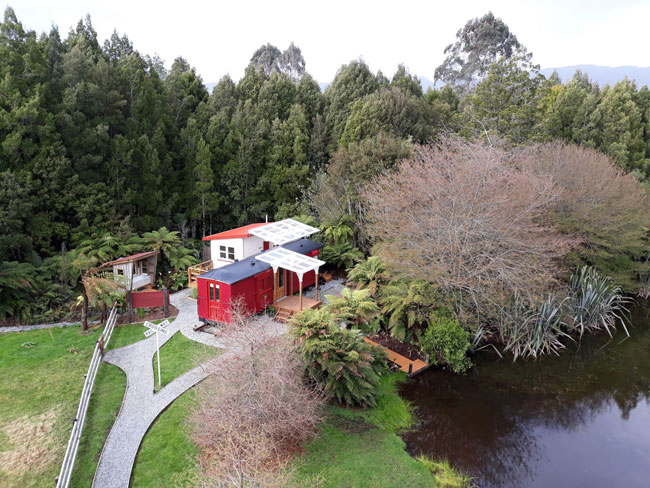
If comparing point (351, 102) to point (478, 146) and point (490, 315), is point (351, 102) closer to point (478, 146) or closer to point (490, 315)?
point (478, 146)

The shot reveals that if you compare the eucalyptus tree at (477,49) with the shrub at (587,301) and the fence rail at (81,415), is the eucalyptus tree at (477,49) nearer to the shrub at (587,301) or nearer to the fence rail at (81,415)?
the shrub at (587,301)

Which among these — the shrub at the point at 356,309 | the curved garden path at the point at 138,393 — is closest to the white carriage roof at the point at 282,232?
the curved garden path at the point at 138,393

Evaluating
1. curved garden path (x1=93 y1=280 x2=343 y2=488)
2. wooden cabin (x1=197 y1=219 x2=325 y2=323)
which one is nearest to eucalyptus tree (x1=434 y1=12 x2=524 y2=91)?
wooden cabin (x1=197 y1=219 x2=325 y2=323)

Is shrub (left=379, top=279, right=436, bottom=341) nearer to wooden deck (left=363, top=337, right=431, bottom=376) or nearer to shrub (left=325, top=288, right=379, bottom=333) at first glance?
wooden deck (left=363, top=337, right=431, bottom=376)

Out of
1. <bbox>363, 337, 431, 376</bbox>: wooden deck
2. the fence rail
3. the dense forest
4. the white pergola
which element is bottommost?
<bbox>363, 337, 431, 376</bbox>: wooden deck

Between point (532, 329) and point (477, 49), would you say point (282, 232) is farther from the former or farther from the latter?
point (477, 49)

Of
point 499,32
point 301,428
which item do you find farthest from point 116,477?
point 499,32
